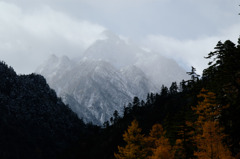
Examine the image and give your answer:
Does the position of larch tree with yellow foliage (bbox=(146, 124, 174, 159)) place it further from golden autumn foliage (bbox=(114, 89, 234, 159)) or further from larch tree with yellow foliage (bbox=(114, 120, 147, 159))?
larch tree with yellow foliage (bbox=(114, 120, 147, 159))

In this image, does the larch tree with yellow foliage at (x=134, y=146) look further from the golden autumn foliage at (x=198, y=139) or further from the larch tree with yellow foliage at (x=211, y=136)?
the larch tree with yellow foliage at (x=211, y=136)

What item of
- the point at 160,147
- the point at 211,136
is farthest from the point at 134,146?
Answer: the point at 211,136

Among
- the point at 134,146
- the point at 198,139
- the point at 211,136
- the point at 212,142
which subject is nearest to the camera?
the point at 212,142

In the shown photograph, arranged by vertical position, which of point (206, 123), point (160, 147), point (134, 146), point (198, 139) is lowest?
point (160, 147)

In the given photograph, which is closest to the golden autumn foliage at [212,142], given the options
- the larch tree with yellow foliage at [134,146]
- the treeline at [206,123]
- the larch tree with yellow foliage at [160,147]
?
the treeline at [206,123]

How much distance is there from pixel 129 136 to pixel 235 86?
61.7 feet

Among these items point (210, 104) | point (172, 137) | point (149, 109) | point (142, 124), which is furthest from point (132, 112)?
point (210, 104)

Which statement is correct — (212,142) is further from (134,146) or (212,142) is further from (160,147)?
(134,146)

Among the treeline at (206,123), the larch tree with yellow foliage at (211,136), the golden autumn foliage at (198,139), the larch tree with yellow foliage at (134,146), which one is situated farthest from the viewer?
the larch tree with yellow foliage at (134,146)

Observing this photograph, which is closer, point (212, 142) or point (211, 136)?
point (212, 142)

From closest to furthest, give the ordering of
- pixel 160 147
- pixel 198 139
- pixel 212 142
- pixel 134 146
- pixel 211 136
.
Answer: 1. pixel 212 142
2. pixel 211 136
3. pixel 198 139
4. pixel 160 147
5. pixel 134 146

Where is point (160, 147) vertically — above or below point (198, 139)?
below

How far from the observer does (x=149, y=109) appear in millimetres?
173625

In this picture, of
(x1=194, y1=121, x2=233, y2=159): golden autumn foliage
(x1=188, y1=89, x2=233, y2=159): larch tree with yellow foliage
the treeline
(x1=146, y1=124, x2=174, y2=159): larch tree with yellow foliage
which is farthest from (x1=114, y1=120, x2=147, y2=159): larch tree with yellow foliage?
(x1=194, y1=121, x2=233, y2=159): golden autumn foliage
